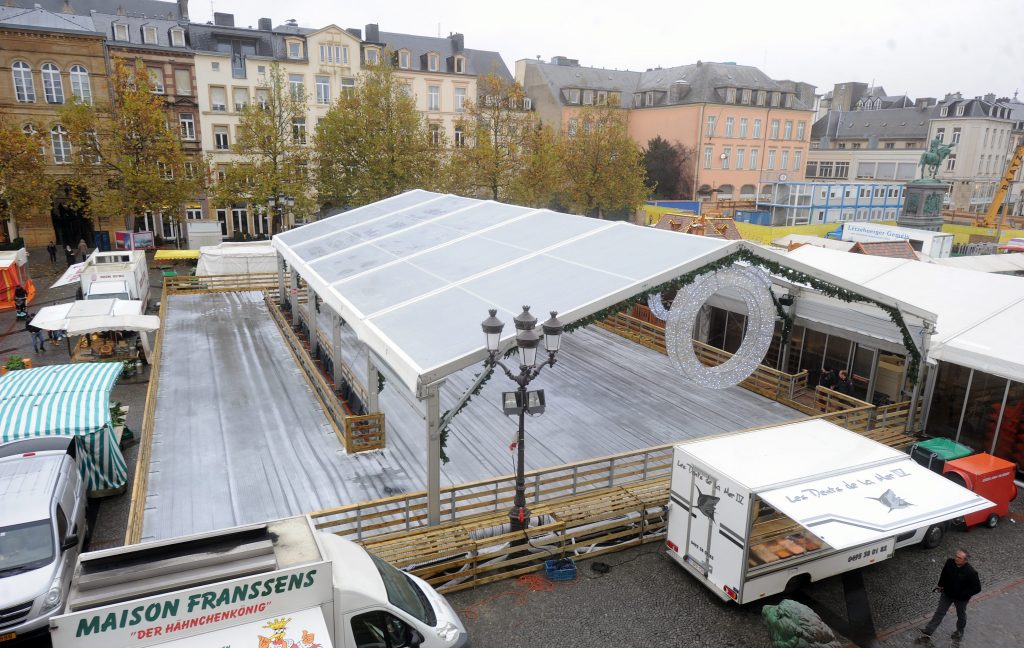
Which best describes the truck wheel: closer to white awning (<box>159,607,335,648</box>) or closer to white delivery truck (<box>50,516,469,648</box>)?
white delivery truck (<box>50,516,469,648</box>)

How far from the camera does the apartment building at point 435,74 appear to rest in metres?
54.1

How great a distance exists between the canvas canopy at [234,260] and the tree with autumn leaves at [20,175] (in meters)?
12.7

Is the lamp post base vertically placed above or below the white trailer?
below

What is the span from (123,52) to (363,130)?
777 inches

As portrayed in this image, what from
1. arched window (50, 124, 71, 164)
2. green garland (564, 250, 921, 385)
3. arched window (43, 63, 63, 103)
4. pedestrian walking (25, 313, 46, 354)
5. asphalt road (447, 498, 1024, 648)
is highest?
arched window (43, 63, 63, 103)

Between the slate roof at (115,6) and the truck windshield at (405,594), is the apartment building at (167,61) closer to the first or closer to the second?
the slate roof at (115,6)

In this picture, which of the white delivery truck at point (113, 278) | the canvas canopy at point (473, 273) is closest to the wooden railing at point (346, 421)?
the canvas canopy at point (473, 273)

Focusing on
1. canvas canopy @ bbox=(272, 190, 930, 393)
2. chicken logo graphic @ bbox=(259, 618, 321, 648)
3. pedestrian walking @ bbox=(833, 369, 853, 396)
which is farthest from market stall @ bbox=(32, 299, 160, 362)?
→ pedestrian walking @ bbox=(833, 369, 853, 396)

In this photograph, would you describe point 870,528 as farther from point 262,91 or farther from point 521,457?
point 262,91

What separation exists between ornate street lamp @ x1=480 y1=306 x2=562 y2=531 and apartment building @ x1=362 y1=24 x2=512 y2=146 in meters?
45.9

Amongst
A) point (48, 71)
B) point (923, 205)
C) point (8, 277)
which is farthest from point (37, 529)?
point (923, 205)

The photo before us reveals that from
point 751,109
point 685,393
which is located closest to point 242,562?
point 685,393

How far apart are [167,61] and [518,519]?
47.6 m

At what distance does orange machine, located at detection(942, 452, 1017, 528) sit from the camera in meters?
12.4
